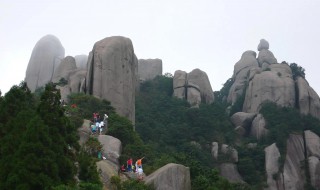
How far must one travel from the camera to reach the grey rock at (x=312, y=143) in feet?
150

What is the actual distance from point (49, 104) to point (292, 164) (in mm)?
29522

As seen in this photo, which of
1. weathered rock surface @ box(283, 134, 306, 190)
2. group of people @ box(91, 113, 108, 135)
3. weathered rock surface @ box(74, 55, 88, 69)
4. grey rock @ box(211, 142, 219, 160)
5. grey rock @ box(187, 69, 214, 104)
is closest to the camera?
group of people @ box(91, 113, 108, 135)

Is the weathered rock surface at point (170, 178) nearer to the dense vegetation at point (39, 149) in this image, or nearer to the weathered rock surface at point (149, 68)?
the dense vegetation at point (39, 149)

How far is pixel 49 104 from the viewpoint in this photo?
63.0 ft

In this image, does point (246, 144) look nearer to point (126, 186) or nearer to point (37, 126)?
point (126, 186)

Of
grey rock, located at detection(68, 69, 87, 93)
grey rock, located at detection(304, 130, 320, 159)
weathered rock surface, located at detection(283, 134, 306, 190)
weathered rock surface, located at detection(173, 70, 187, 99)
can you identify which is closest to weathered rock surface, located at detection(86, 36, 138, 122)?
grey rock, located at detection(68, 69, 87, 93)

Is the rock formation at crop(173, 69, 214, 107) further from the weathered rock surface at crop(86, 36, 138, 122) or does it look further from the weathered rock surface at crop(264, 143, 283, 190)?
the weathered rock surface at crop(86, 36, 138, 122)

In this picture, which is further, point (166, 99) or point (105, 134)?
point (166, 99)

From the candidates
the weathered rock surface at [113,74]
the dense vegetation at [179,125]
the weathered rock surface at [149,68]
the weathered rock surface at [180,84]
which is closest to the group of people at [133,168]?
the weathered rock surface at [113,74]

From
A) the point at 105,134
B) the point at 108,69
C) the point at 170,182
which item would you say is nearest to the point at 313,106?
the point at 108,69

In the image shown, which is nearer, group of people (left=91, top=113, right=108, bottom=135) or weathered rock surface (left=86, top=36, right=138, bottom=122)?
group of people (left=91, top=113, right=108, bottom=135)

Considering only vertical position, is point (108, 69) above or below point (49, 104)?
above

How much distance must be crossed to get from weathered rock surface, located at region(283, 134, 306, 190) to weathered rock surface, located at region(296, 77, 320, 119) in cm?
476

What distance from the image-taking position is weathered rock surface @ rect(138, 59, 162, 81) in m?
61.7
